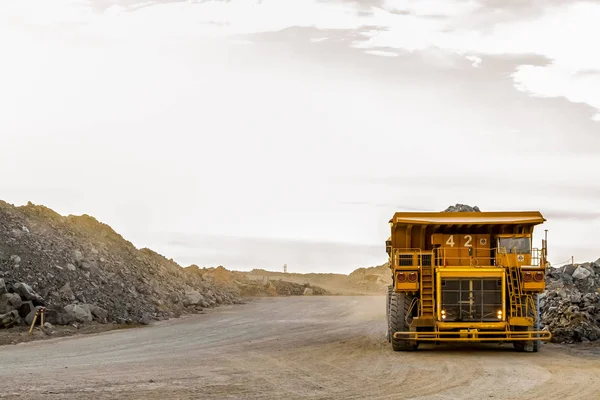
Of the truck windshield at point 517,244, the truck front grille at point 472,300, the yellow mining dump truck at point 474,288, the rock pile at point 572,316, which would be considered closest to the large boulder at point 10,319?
the yellow mining dump truck at point 474,288

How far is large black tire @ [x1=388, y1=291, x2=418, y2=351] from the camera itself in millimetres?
21641

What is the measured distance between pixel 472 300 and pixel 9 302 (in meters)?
17.9

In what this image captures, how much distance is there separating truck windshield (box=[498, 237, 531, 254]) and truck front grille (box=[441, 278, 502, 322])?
1293mm

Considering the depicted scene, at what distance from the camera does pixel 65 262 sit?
37.8 m

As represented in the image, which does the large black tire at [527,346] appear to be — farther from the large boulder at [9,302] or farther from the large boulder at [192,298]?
the large boulder at [192,298]

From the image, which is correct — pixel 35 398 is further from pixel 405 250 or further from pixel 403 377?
pixel 405 250

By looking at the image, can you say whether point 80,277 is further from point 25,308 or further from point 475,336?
point 475,336

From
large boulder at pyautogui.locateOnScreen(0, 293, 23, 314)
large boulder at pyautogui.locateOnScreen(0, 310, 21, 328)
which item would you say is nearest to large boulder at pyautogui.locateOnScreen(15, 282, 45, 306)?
large boulder at pyautogui.locateOnScreen(0, 293, 23, 314)

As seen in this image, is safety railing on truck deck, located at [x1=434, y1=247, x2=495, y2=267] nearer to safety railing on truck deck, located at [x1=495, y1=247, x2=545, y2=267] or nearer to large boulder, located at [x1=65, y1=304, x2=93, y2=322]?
safety railing on truck deck, located at [x1=495, y1=247, x2=545, y2=267]

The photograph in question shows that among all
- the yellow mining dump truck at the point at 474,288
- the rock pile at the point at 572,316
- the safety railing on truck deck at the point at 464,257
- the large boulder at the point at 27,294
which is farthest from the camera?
the large boulder at the point at 27,294

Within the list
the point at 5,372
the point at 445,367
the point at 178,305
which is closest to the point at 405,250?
the point at 445,367

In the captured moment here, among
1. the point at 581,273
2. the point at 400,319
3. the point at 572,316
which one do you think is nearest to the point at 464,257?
the point at 400,319

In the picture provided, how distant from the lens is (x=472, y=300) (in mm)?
21453

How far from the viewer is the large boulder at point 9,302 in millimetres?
29500
